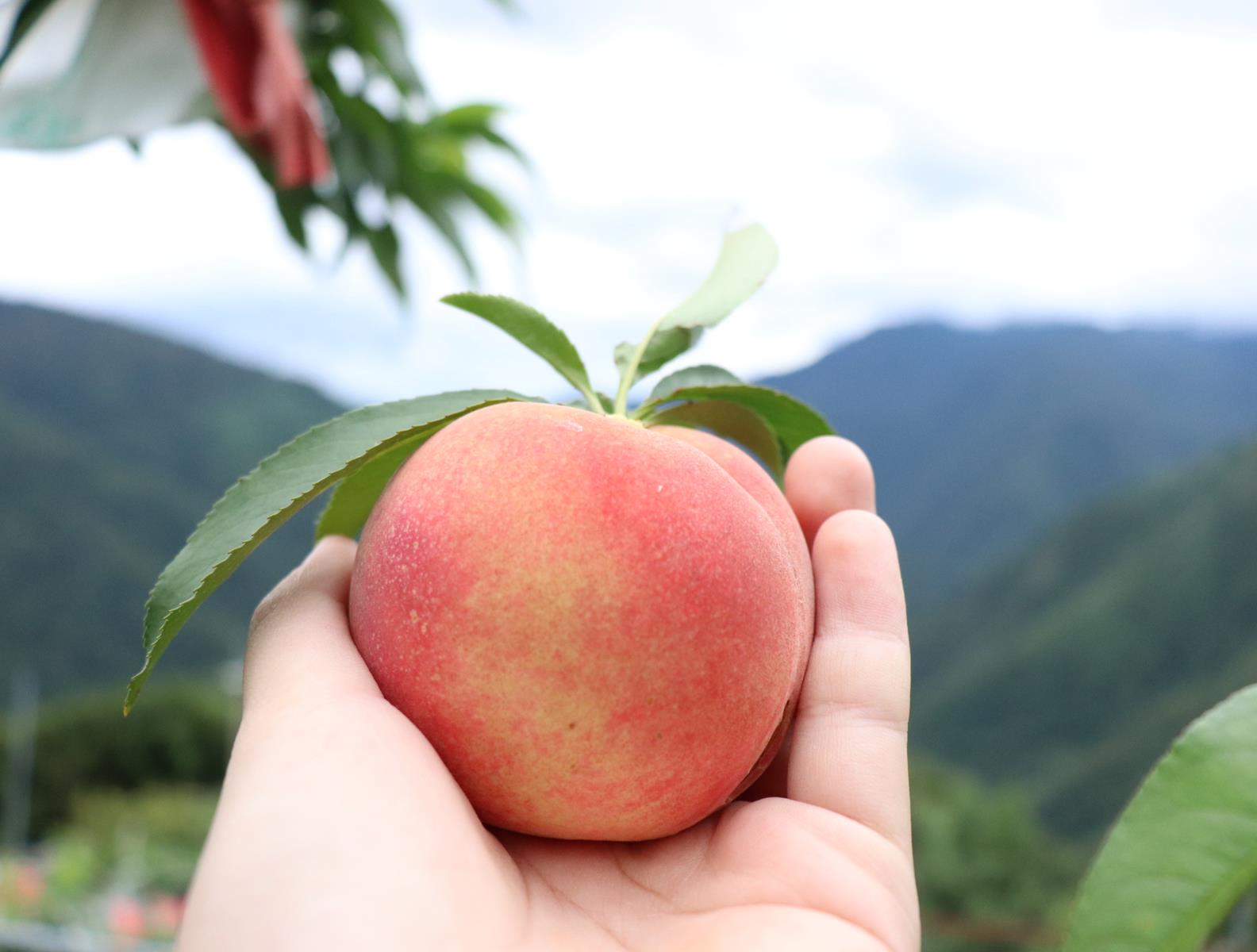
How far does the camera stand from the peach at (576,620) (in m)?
0.52

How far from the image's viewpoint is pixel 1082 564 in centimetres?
3080

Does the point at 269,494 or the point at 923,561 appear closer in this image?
the point at 269,494

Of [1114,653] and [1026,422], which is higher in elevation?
[1114,653]

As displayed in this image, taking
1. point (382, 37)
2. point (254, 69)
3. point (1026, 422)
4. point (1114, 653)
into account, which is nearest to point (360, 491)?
point (254, 69)

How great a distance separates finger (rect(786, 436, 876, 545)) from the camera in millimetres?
754

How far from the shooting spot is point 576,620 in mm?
515

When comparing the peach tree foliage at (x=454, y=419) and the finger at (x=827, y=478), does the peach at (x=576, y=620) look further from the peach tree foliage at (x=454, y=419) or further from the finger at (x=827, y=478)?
the finger at (x=827, y=478)

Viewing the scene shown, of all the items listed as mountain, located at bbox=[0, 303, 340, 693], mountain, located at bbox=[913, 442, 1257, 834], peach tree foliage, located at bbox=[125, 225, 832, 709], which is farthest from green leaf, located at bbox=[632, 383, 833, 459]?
mountain, located at bbox=[913, 442, 1257, 834]

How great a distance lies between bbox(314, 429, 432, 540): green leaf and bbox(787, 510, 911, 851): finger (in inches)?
10.7

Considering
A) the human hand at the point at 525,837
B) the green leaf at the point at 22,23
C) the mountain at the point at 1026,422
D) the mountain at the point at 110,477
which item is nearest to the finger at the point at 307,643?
the human hand at the point at 525,837

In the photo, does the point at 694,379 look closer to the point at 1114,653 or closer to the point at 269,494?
the point at 269,494

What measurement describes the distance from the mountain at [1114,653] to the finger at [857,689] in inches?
862

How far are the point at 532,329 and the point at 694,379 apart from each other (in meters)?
0.11

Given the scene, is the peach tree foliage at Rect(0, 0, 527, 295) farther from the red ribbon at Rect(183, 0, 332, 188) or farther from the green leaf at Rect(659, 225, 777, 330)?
the green leaf at Rect(659, 225, 777, 330)
